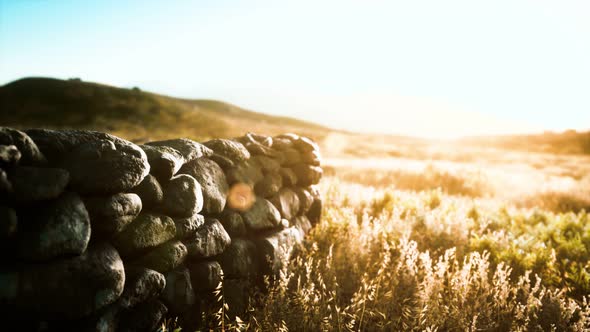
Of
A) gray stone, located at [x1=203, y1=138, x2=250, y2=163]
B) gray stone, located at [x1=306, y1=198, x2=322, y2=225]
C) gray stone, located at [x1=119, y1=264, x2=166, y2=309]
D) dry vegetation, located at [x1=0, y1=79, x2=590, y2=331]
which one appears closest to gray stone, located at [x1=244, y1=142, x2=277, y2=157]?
gray stone, located at [x1=203, y1=138, x2=250, y2=163]

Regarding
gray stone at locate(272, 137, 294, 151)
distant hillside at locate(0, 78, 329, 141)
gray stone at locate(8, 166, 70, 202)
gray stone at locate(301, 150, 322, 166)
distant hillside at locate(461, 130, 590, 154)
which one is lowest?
distant hillside at locate(0, 78, 329, 141)

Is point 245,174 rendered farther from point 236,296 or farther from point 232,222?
point 236,296

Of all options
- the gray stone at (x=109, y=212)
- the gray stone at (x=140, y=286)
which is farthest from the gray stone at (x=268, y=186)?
the gray stone at (x=109, y=212)

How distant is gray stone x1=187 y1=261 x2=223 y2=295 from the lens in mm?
2959

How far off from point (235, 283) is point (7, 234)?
2.06 metres

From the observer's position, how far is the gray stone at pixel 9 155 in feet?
5.65

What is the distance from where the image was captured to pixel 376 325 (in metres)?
3.36

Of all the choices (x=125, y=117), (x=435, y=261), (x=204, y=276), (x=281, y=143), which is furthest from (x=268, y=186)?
(x=125, y=117)

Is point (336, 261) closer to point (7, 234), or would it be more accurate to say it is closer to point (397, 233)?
point (397, 233)

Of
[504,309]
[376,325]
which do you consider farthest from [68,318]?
[504,309]

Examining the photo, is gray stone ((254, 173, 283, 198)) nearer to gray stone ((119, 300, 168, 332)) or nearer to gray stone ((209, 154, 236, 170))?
gray stone ((209, 154, 236, 170))

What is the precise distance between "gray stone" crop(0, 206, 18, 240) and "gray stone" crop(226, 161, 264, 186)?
7.11 feet

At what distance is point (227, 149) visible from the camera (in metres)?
3.86

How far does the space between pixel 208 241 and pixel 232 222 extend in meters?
0.53
